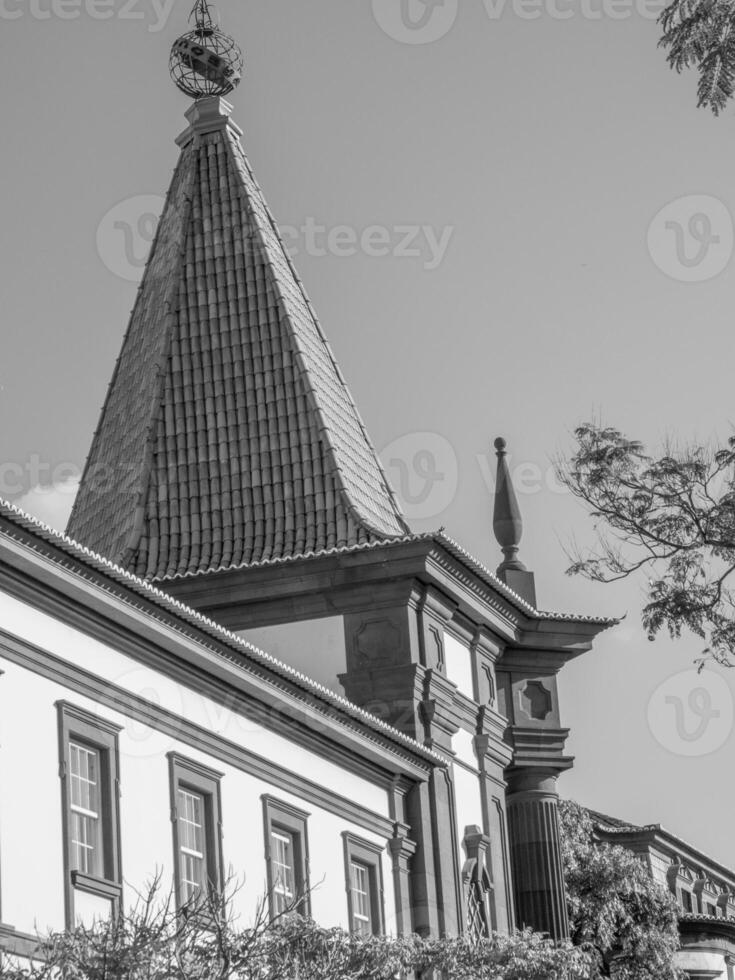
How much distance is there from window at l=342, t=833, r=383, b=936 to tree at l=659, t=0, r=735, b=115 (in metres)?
15.2

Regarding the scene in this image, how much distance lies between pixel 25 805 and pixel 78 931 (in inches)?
127

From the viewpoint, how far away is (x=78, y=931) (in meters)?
17.1

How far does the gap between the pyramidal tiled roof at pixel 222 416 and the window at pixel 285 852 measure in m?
7.84

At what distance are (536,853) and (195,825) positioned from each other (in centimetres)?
1335

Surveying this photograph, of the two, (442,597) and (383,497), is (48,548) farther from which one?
(383,497)

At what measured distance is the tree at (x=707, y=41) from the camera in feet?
47.4

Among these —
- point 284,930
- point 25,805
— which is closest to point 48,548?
point 25,805

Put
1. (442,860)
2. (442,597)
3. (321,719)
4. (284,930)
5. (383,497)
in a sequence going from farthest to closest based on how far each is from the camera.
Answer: (383,497), (442,597), (442,860), (321,719), (284,930)

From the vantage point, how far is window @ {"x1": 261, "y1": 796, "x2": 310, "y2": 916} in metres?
25.2

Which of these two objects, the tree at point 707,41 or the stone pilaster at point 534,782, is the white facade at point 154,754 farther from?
the tree at point 707,41

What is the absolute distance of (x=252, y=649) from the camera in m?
25.0

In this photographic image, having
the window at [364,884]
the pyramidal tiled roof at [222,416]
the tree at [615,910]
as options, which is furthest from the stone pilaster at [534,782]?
the tree at [615,910]

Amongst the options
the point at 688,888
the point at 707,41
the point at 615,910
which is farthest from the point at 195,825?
the point at 688,888

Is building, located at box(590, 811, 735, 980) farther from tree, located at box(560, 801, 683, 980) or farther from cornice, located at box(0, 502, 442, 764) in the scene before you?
cornice, located at box(0, 502, 442, 764)
